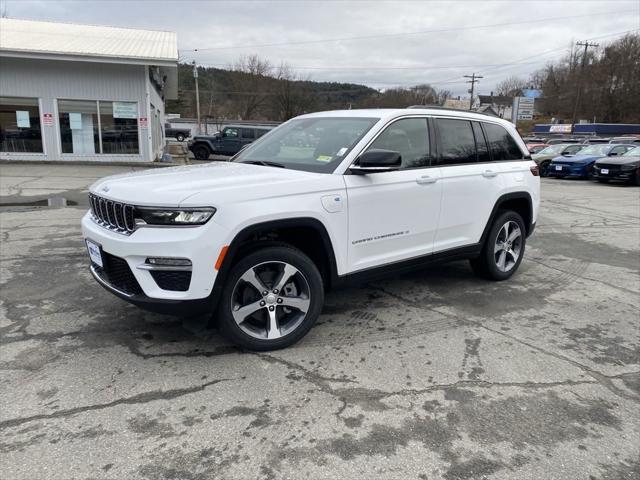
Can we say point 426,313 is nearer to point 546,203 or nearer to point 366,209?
point 366,209

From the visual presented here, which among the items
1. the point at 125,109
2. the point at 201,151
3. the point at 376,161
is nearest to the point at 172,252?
the point at 376,161

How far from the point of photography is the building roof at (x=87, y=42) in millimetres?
17953

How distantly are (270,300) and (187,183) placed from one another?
103cm

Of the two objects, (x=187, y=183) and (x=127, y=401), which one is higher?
(x=187, y=183)

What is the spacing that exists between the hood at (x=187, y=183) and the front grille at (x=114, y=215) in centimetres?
5

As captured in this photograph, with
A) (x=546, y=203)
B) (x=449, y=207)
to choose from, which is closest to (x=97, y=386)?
(x=449, y=207)

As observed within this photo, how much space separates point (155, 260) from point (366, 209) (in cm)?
168

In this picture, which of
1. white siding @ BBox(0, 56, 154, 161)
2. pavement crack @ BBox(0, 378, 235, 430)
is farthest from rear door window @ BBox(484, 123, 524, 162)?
white siding @ BBox(0, 56, 154, 161)

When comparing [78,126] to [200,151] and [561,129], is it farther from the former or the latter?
[561,129]

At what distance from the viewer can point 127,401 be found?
118 inches

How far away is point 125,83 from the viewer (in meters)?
19.2

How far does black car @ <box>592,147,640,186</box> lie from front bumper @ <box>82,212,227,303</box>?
1924 centimetres

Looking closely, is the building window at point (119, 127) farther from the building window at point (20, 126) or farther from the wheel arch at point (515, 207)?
the wheel arch at point (515, 207)

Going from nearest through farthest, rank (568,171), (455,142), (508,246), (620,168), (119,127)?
(455,142) → (508,246) → (620,168) → (119,127) → (568,171)
